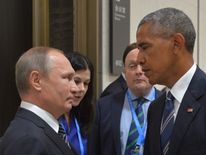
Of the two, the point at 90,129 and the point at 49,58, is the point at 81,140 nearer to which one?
the point at 90,129

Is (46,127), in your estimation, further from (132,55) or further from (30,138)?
(132,55)

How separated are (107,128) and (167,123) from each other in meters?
0.90

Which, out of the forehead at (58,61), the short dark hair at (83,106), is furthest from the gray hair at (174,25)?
the short dark hair at (83,106)

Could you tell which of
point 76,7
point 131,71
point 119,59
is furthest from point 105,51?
point 131,71

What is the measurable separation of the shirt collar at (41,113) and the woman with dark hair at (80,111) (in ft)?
2.91

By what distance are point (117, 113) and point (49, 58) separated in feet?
3.50

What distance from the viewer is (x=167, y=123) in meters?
2.92

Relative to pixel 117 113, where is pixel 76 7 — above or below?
above

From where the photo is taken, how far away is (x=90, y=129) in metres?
3.84

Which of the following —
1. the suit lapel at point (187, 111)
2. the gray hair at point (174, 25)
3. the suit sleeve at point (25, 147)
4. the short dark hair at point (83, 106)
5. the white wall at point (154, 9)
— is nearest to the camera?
the suit sleeve at point (25, 147)

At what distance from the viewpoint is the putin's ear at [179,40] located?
2.87 meters

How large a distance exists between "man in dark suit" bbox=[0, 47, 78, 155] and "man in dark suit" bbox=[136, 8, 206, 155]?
47 centimetres

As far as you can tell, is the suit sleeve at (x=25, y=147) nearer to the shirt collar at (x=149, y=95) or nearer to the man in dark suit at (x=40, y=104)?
the man in dark suit at (x=40, y=104)

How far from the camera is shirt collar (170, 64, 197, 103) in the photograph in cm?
290
